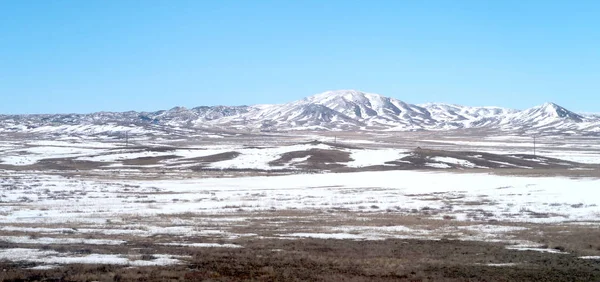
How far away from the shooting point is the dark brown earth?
16688mm

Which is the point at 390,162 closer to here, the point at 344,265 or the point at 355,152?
the point at 355,152

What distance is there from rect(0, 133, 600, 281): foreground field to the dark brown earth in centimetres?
6

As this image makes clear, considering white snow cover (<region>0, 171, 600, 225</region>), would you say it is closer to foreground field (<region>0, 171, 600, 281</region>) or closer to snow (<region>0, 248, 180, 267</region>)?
foreground field (<region>0, 171, 600, 281</region>)

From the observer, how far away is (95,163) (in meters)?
103

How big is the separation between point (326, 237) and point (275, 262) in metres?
7.19

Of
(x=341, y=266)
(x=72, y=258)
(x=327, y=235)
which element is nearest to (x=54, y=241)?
(x=72, y=258)

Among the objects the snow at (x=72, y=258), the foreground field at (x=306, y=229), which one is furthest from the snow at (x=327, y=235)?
the snow at (x=72, y=258)

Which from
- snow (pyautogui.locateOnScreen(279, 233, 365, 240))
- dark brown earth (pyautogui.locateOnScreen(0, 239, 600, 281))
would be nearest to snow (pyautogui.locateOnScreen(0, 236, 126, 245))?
dark brown earth (pyautogui.locateOnScreen(0, 239, 600, 281))

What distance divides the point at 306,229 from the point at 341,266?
414 inches

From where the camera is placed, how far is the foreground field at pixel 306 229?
17.9 m

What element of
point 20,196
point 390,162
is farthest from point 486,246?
point 390,162

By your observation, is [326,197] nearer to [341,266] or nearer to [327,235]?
[327,235]

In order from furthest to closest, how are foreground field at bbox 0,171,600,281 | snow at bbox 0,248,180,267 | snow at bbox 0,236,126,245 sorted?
1. snow at bbox 0,236,126,245
2. snow at bbox 0,248,180,267
3. foreground field at bbox 0,171,600,281

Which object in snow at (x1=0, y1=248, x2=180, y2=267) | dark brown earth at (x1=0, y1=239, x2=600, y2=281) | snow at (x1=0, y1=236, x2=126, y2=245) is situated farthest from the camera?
snow at (x1=0, y1=236, x2=126, y2=245)
